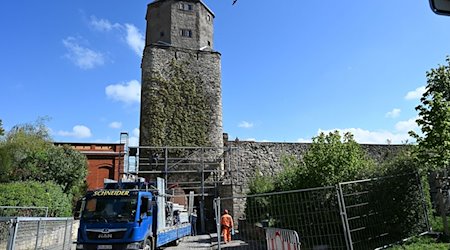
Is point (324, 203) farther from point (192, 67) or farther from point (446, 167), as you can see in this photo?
point (192, 67)

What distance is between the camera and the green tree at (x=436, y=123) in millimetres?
7836

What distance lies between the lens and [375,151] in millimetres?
26047

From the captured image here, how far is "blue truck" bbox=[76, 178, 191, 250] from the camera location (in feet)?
30.7

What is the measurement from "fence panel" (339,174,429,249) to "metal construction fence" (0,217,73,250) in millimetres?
7187

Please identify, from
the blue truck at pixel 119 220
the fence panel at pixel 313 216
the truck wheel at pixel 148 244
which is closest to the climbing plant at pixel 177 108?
the blue truck at pixel 119 220

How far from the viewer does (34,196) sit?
16078 millimetres

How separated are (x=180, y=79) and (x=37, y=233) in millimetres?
18345

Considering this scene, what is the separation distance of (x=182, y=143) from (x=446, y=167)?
56.1 ft

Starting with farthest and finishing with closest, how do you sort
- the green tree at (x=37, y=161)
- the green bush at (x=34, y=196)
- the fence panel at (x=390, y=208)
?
the green tree at (x=37, y=161), the green bush at (x=34, y=196), the fence panel at (x=390, y=208)

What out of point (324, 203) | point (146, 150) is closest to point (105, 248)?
point (324, 203)

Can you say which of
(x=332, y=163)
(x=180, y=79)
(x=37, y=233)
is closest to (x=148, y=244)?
(x=37, y=233)

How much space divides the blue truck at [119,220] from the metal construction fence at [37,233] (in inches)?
23.3

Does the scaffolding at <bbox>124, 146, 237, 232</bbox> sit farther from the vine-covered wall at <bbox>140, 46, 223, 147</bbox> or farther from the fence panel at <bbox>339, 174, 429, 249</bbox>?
the fence panel at <bbox>339, 174, 429, 249</bbox>

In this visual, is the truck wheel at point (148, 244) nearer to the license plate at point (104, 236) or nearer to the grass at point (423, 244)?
the license plate at point (104, 236)
